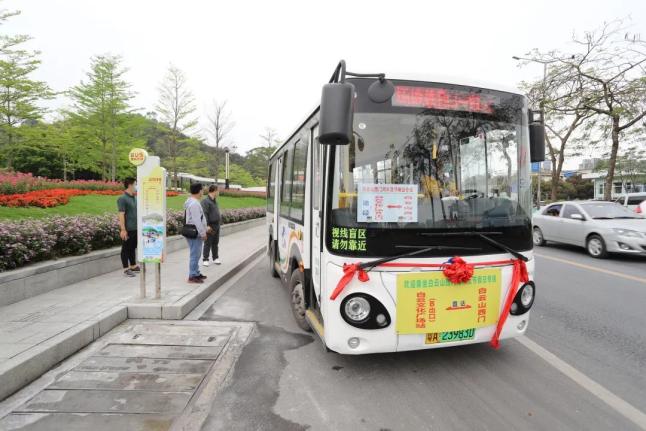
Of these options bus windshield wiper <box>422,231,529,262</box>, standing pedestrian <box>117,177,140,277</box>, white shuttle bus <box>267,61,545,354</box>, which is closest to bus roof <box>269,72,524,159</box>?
white shuttle bus <box>267,61,545,354</box>

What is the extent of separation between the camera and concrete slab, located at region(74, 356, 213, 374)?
361 centimetres

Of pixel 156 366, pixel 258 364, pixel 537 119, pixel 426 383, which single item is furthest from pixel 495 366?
pixel 156 366

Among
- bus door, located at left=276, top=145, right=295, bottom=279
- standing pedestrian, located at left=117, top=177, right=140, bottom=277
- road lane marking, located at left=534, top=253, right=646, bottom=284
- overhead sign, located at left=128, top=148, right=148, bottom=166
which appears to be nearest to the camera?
overhead sign, located at left=128, top=148, right=148, bottom=166

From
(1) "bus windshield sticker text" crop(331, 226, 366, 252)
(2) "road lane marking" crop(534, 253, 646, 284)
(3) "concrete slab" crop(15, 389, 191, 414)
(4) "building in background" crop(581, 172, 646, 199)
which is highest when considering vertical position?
(4) "building in background" crop(581, 172, 646, 199)

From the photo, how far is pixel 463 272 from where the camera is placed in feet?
10.5

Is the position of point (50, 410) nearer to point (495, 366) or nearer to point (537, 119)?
point (495, 366)

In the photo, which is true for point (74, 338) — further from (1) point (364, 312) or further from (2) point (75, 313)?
(1) point (364, 312)

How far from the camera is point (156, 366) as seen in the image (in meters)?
3.69

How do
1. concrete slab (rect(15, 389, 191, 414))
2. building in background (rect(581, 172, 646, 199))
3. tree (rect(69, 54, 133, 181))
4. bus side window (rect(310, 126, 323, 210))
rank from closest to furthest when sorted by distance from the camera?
concrete slab (rect(15, 389, 191, 414)) → bus side window (rect(310, 126, 323, 210)) → tree (rect(69, 54, 133, 181)) → building in background (rect(581, 172, 646, 199))

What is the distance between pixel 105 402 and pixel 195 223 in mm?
3602

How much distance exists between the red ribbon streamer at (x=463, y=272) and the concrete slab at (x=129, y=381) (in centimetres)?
155

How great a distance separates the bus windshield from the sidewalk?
2985 millimetres

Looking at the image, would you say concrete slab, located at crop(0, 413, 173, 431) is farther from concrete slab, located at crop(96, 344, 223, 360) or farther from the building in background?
the building in background

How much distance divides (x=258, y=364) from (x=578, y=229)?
416 inches
